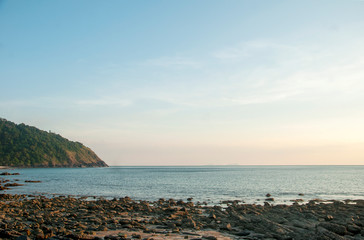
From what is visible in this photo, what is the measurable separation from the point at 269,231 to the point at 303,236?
3.09 m

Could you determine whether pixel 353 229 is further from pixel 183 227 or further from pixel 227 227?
pixel 183 227

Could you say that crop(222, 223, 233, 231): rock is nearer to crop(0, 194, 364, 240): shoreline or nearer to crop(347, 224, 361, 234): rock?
crop(0, 194, 364, 240): shoreline

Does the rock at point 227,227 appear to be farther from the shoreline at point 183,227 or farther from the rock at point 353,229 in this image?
the rock at point 353,229

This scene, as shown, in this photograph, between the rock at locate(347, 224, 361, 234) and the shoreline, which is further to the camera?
the rock at locate(347, 224, 361, 234)

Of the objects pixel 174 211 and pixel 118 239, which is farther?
pixel 174 211

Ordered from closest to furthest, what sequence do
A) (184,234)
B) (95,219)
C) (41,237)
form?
(41,237) < (184,234) < (95,219)

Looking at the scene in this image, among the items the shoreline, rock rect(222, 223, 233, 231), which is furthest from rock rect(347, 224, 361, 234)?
rock rect(222, 223, 233, 231)

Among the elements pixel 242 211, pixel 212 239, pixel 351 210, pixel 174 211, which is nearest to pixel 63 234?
pixel 212 239

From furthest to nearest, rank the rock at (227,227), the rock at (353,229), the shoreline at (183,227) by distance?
1. the rock at (227,227)
2. the rock at (353,229)
3. the shoreline at (183,227)

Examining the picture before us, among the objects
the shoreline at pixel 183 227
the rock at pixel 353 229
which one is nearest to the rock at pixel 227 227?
the shoreline at pixel 183 227

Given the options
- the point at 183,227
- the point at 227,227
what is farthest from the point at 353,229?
the point at 183,227

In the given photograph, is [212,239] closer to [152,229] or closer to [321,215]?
[152,229]

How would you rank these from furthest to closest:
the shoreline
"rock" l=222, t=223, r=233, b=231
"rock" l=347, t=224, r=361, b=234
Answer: "rock" l=222, t=223, r=233, b=231
"rock" l=347, t=224, r=361, b=234
the shoreline

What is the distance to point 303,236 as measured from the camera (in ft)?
63.1
